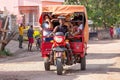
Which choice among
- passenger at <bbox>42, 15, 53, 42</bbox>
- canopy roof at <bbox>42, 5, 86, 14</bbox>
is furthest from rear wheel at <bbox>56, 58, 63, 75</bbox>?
canopy roof at <bbox>42, 5, 86, 14</bbox>

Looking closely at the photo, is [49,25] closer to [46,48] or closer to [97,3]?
[46,48]

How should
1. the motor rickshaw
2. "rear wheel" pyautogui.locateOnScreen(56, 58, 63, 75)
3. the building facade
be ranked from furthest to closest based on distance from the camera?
1. the building facade
2. the motor rickshaw
3. "rear wheel" pyautogui.locateOnScreen(56, 58, 63, 75)

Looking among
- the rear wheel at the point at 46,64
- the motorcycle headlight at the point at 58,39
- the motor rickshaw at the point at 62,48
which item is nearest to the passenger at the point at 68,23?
the motor rickshaw at the point at 62,48

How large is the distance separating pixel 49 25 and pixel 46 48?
3.16 feet

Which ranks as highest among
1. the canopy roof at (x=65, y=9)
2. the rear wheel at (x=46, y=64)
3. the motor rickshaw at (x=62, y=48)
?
the canopy roof at (x=65, y=9)

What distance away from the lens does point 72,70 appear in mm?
17516

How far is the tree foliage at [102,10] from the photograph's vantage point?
51.0 metres

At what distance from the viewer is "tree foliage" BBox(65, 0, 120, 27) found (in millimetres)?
50969

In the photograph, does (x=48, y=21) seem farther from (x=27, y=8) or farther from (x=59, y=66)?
(x=27, y=8)

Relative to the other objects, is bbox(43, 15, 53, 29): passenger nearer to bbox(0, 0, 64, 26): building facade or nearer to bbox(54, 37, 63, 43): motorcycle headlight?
bbox(54, 37, 63, 43): motorcycle headlight

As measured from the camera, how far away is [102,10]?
169 ft

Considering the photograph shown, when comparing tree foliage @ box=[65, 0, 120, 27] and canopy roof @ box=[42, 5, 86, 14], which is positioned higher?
canopy roof @ box=[42, 5, 86, 14]

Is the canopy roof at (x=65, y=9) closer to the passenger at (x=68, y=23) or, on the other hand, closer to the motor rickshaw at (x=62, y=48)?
the motor rickshaw at (x=62, y=48)

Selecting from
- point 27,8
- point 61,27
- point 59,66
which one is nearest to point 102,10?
point 27,8
